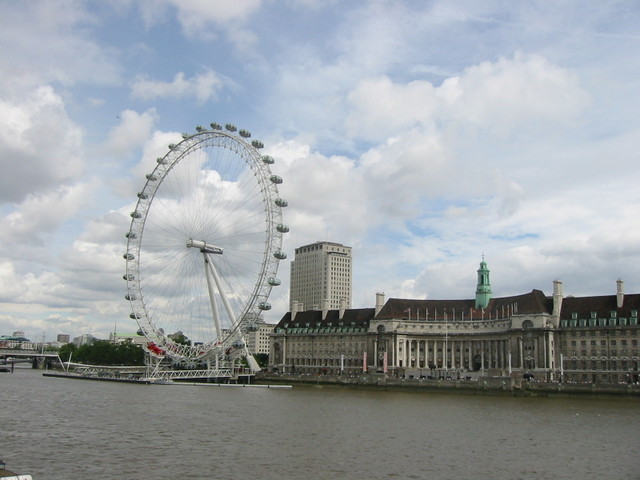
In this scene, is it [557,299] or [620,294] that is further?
[557,299]

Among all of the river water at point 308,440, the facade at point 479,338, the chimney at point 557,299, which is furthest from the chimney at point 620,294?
the river water at point 308,440

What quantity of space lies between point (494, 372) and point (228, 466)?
3712 inches

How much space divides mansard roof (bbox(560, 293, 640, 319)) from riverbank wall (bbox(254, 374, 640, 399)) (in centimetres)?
2279

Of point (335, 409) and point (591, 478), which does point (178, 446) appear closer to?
point (591, 478)

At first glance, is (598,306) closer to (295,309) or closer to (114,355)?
(295,309)

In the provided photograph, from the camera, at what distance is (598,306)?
11550 centimetres

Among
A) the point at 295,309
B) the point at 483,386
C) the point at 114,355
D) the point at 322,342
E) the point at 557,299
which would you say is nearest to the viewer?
the point at 483,386

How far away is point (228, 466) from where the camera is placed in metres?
34.7

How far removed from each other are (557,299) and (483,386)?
93.7ft

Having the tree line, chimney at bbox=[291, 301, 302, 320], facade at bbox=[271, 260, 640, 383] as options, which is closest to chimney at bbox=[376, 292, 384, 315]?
facade at bbox=[271, 260, 640, 383]

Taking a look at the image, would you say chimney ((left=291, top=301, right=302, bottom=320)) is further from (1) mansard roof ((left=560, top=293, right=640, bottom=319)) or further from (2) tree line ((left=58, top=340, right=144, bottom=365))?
(1) mansard roof ((left=560, top=293, right=640, bottom=319))

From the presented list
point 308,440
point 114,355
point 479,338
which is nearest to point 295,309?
point 479,338

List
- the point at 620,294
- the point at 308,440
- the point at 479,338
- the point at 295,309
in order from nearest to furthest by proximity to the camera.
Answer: the point at 308,440 < the point at 620,294 < the point at 479,338 < the point at 295,309

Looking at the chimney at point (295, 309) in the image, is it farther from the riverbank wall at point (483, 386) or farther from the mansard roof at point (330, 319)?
the riverbank wall at point (483, 386)
